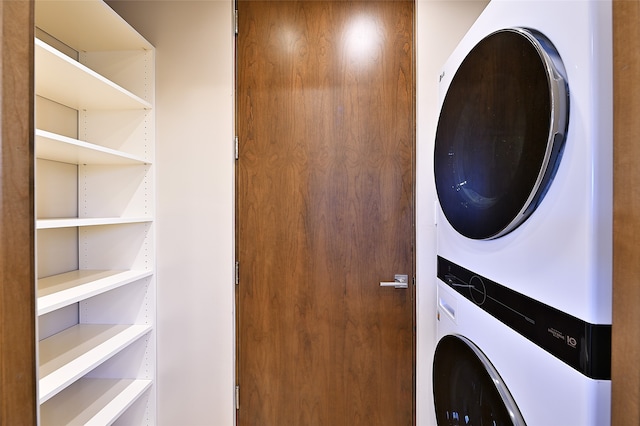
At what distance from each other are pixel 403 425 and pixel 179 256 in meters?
1.36

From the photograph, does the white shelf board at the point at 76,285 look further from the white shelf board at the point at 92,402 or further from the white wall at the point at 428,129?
the white wall at the point at 428,129

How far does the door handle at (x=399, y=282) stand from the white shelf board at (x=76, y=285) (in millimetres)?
1145

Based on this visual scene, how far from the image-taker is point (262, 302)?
5.25 feet

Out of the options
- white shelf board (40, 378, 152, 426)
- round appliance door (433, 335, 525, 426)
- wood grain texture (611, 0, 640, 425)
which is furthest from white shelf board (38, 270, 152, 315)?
wood grain texture (611, 0, 640, 425)

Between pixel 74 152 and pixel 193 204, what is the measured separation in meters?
0.52

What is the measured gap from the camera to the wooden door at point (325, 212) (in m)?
1.56

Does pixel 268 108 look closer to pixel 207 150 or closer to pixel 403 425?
pixel 207 150

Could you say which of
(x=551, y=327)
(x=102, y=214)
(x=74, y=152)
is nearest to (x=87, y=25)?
(x=74, y=152)

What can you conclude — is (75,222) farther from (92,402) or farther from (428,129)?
(428,129)

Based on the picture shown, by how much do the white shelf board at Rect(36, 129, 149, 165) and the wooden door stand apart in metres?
0.54

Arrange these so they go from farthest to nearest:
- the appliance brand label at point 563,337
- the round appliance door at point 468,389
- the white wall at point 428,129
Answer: the white wall at point 428,129 < the round appliance door at point 468,389 < the appliance brand label at point 563,337

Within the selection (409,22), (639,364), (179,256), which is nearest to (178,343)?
(179,256)

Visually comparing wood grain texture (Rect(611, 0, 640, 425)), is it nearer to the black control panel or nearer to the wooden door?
the black control panel

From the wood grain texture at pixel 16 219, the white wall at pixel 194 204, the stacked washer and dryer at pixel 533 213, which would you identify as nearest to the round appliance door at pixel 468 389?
the stacked washer and dryer at pixel 533 213
